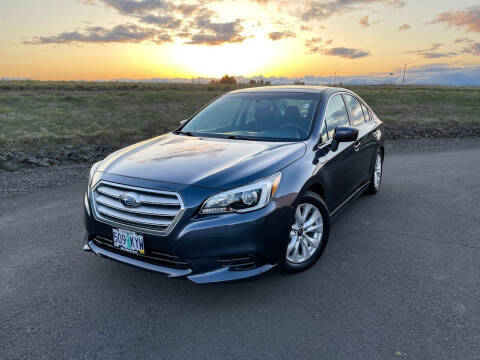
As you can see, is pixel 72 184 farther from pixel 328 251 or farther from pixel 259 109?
pixel 328 251

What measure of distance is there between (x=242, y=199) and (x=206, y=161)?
59cm

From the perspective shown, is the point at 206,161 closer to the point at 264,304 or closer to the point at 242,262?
the point at 242,262

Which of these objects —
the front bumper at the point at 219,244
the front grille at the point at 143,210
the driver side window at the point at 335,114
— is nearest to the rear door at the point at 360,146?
the driver side window at the point at 335,114

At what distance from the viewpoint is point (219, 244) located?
2.84 metres

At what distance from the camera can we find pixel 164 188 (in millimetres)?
2914

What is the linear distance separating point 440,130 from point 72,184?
12443 mm

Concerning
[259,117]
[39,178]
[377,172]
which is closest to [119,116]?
[39,178]

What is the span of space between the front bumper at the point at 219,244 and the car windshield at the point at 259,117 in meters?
1.30

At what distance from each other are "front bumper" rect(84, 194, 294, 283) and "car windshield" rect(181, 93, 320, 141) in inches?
51.3

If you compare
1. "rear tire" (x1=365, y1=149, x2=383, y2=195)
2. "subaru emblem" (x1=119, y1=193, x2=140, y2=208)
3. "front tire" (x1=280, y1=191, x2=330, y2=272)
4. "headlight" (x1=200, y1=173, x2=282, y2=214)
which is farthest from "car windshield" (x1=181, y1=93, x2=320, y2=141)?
"rear tire" (x1=365, y1=149, x2=383, y2=195)

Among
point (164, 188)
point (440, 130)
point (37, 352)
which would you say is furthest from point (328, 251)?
point (440, 130)

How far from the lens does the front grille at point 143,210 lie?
2.87m

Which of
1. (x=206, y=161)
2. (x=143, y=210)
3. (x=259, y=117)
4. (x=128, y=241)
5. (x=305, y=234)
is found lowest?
(x=305, y=234)

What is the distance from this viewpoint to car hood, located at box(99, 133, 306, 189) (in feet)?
9.88
